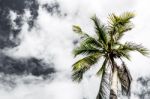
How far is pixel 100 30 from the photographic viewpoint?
22297 mm

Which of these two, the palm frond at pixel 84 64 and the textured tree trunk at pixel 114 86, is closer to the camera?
the textured tree trunk at pixel 114 86

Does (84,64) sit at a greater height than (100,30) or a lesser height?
lesser

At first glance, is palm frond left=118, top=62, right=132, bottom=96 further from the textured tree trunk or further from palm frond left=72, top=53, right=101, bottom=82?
palm frond left=72, top=53, right=101, bottom=82

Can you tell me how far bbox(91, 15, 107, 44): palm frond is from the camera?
2192 cm

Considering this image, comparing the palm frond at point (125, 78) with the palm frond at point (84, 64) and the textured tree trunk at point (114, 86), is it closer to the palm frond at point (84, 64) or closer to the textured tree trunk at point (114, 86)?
the textured tree trunk at point (114, 86)

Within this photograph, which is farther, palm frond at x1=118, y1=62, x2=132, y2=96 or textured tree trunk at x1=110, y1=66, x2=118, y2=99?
palm frond at x1=118, y1=62, x2=132, y2=96

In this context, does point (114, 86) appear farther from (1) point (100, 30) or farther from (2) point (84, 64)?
(1) point (100, 30)

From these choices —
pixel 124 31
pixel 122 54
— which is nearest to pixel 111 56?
pixel 122 54

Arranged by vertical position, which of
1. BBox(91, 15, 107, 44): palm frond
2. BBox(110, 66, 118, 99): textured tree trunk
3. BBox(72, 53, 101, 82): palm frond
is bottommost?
BBox(110, 66, 118, 99): textured tree trunk

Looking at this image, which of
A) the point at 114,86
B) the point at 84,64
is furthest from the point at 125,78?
the point at 84,64

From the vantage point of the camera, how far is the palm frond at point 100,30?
21923 millimetres

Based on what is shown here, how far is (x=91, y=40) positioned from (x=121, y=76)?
3120mm

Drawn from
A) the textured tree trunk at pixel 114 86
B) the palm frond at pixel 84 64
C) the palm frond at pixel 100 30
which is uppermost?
the palm frond at pixel 100 30

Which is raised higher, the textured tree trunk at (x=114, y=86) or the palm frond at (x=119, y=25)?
the palm frond at (x=119, y=25)
